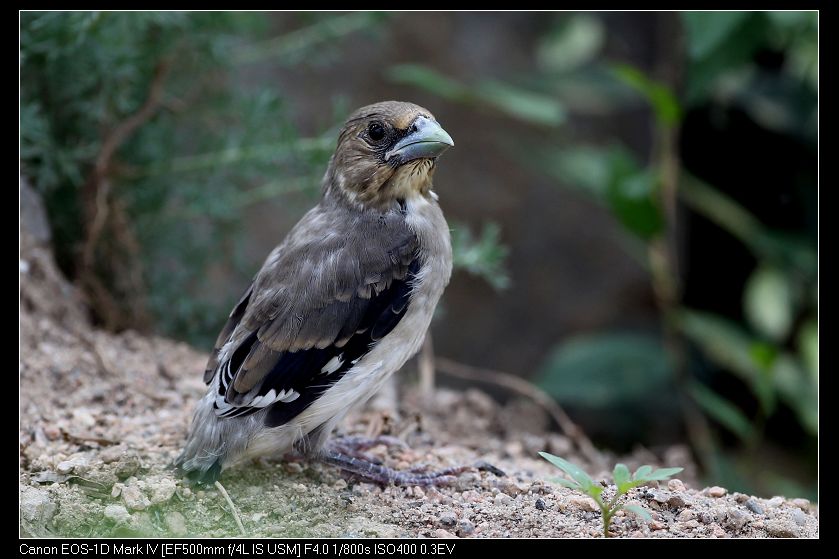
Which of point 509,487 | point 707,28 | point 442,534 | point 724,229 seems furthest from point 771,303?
point 442,534

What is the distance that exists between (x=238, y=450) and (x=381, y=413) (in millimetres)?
975

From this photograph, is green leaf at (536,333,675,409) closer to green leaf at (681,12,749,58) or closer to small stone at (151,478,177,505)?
green leaf at (681,12,749,58)

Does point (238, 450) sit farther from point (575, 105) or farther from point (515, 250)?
point (575, 105)

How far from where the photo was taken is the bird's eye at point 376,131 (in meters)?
3.99

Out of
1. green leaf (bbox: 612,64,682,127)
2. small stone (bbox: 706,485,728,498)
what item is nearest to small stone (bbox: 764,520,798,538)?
small stone (bbox: 706,485,728,498)

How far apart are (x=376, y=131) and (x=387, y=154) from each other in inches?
4.6

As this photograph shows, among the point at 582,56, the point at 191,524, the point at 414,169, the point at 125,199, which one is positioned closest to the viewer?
the point at 191,524

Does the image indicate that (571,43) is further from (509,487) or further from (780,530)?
(780,530)

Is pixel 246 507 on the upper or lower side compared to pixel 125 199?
lower

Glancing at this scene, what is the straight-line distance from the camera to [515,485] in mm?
3650

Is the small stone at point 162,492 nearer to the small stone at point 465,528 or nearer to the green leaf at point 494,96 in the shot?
the small stone at point 465,528

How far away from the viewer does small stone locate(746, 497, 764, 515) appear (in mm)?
3393

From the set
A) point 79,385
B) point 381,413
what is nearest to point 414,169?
point 381,413

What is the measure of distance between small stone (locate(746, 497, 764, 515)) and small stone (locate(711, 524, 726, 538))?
23 cm
